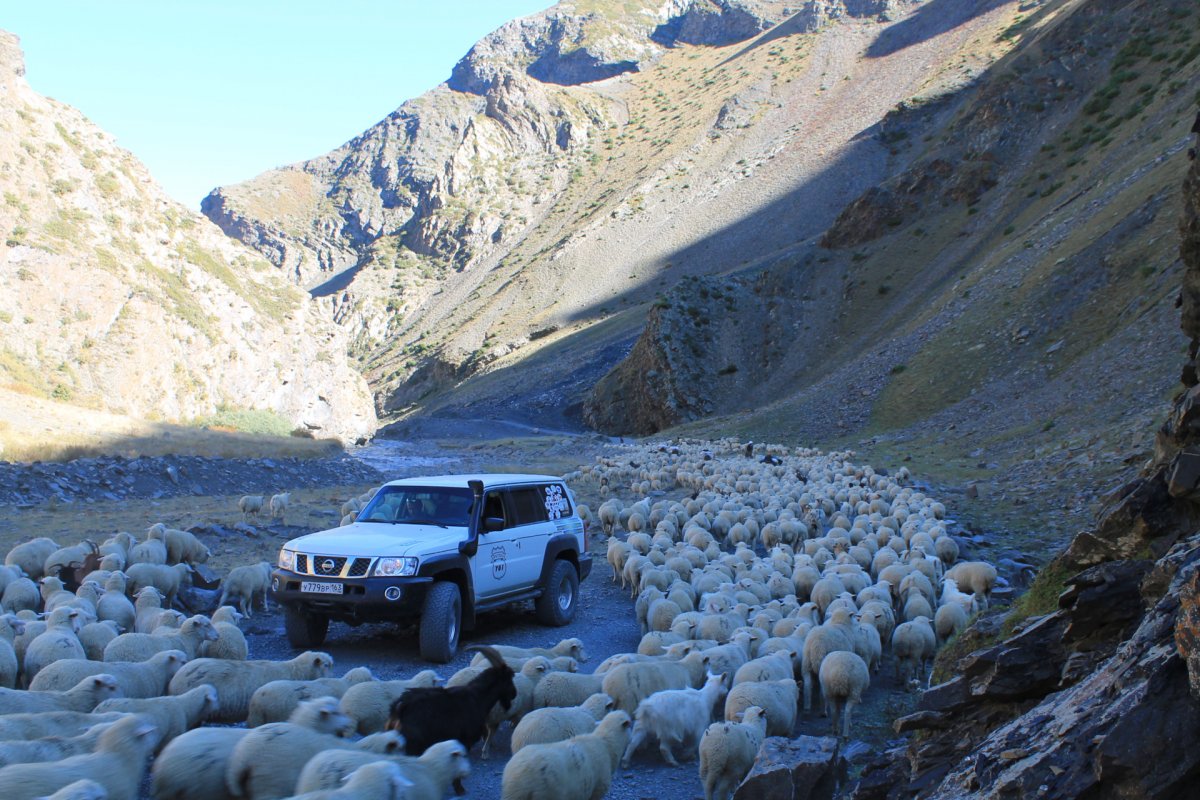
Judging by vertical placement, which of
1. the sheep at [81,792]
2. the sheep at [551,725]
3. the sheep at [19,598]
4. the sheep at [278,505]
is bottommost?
the sheep at [551,725]

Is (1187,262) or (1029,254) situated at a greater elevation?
(1187,262)

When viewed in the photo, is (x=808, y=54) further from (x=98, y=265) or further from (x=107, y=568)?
(x=107, y=568)

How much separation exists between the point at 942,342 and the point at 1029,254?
5.68 meters

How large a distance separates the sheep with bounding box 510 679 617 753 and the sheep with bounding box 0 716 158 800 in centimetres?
237

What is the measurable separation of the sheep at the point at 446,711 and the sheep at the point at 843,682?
106 inches

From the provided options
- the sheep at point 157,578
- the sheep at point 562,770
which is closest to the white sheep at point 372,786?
the sheep at point 562,770

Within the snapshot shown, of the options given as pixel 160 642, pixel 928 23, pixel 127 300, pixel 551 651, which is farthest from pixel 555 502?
pixel 928 23

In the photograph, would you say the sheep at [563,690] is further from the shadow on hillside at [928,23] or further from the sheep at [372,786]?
the shadow on hillside at [928,23]

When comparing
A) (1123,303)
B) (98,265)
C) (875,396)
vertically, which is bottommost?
(875,396)

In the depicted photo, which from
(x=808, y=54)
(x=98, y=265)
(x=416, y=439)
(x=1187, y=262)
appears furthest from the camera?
(x=808, y=54)

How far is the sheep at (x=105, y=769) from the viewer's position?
4.93 m

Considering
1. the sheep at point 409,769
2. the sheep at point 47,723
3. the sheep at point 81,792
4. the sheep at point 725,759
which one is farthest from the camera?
the sheep at point 725,759

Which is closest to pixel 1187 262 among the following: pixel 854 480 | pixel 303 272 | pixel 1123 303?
pixel 854 480

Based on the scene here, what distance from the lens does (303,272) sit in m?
140
